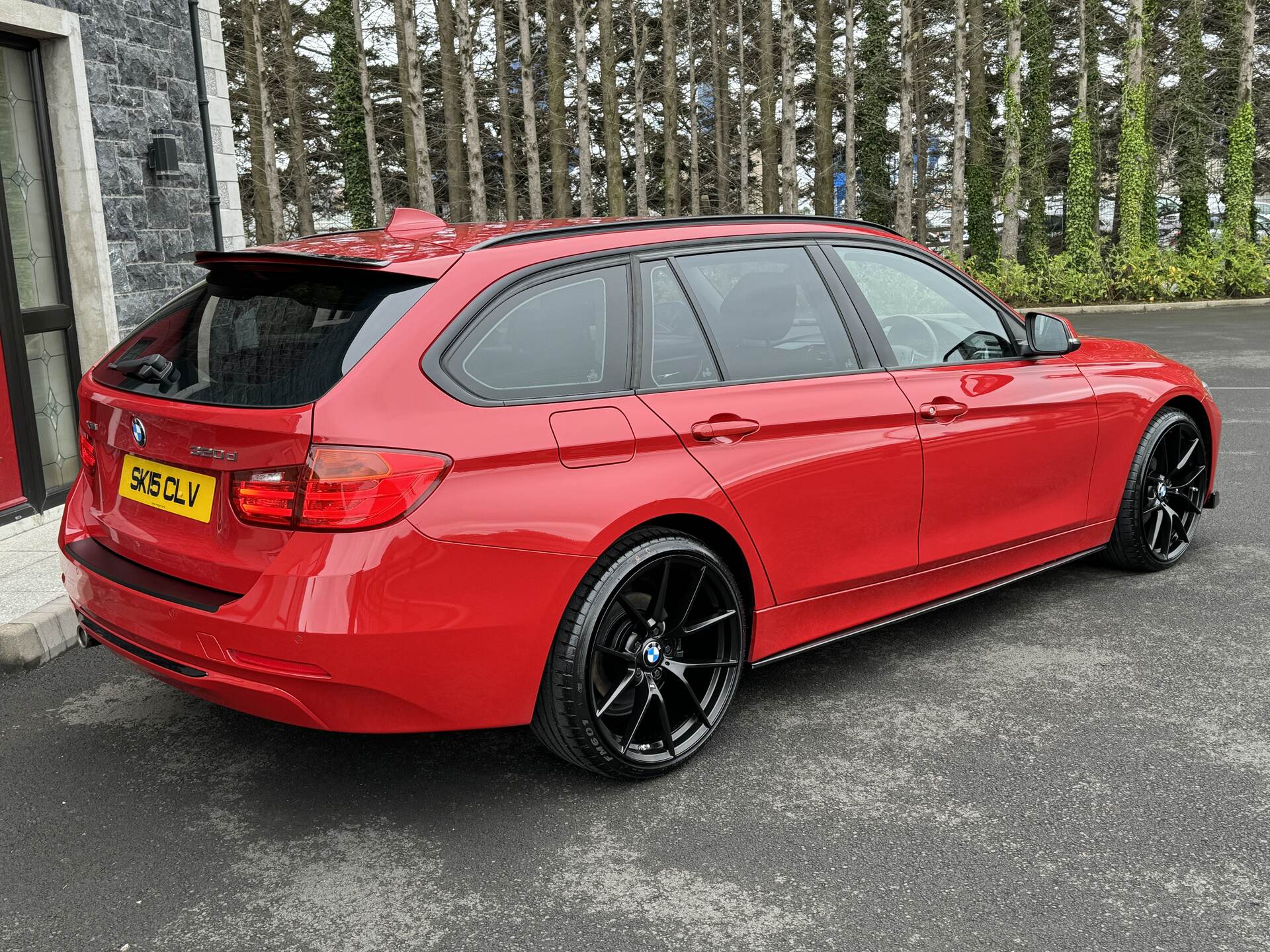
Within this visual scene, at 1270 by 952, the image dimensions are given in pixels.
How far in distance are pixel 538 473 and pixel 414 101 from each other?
22.2m

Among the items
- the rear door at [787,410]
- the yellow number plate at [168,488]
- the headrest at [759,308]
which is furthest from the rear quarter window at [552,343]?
the yellow number plate at [168,488]

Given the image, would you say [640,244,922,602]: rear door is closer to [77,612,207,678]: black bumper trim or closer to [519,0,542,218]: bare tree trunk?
[77,612,207,678]: black bumper trim

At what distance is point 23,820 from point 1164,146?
37.9 m

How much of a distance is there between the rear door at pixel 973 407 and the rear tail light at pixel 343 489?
1967 millimetres

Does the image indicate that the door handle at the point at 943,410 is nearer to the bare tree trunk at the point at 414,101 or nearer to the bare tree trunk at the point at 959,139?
the bare tree trunk at the point at 414,101

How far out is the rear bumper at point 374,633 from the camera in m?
2.89

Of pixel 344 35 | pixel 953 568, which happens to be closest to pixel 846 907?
pixel 953 568

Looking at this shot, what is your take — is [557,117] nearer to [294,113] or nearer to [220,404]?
[294,113]

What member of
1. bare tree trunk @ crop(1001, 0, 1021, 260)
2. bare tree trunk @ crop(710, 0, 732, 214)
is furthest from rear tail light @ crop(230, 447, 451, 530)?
bare tree trunk @ crop(710, 0, 732, 214)

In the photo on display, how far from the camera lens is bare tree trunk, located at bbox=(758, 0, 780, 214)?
2475 cm

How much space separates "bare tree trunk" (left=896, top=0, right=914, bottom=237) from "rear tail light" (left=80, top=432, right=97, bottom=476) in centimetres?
2324

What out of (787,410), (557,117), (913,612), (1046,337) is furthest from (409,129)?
(787,410)

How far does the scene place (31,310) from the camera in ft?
24.1

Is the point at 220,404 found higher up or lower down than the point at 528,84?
lower down
